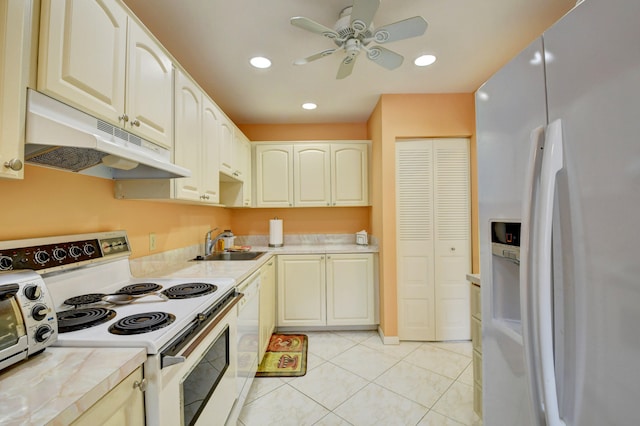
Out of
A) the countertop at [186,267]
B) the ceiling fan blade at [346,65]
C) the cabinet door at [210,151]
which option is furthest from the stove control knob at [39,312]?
the ceiling fan blade at [346,65]

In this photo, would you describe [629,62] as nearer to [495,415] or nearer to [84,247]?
[495,415]

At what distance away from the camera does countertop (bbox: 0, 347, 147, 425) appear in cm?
53

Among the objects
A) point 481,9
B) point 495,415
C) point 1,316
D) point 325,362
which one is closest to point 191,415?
point 1,316

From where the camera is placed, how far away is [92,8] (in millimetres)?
1014

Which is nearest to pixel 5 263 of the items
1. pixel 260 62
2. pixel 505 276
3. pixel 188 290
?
pixel 188 290

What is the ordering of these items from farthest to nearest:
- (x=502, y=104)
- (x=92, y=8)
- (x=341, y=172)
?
(x=341, y=172)
(x=92, y=8)
(x=502, y=104)

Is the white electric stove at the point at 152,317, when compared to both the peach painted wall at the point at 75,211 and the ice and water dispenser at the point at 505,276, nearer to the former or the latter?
the peach painted wall at the point at 75,211

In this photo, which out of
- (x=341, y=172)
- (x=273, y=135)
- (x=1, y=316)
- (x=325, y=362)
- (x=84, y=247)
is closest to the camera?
(x=1, y=316)

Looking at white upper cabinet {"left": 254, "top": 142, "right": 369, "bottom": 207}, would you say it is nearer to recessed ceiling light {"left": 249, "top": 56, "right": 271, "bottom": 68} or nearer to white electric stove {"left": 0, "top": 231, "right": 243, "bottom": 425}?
recessed ceiling light {"left": 249, "top": 56, "right": 271, "bottom": 68}

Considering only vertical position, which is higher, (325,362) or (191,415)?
(191,415)

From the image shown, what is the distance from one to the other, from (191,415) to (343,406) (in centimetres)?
117

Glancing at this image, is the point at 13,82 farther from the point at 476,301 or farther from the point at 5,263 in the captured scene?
the point at 476,301

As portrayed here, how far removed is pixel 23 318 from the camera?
705mm

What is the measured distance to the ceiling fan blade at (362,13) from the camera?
131 centimetres
